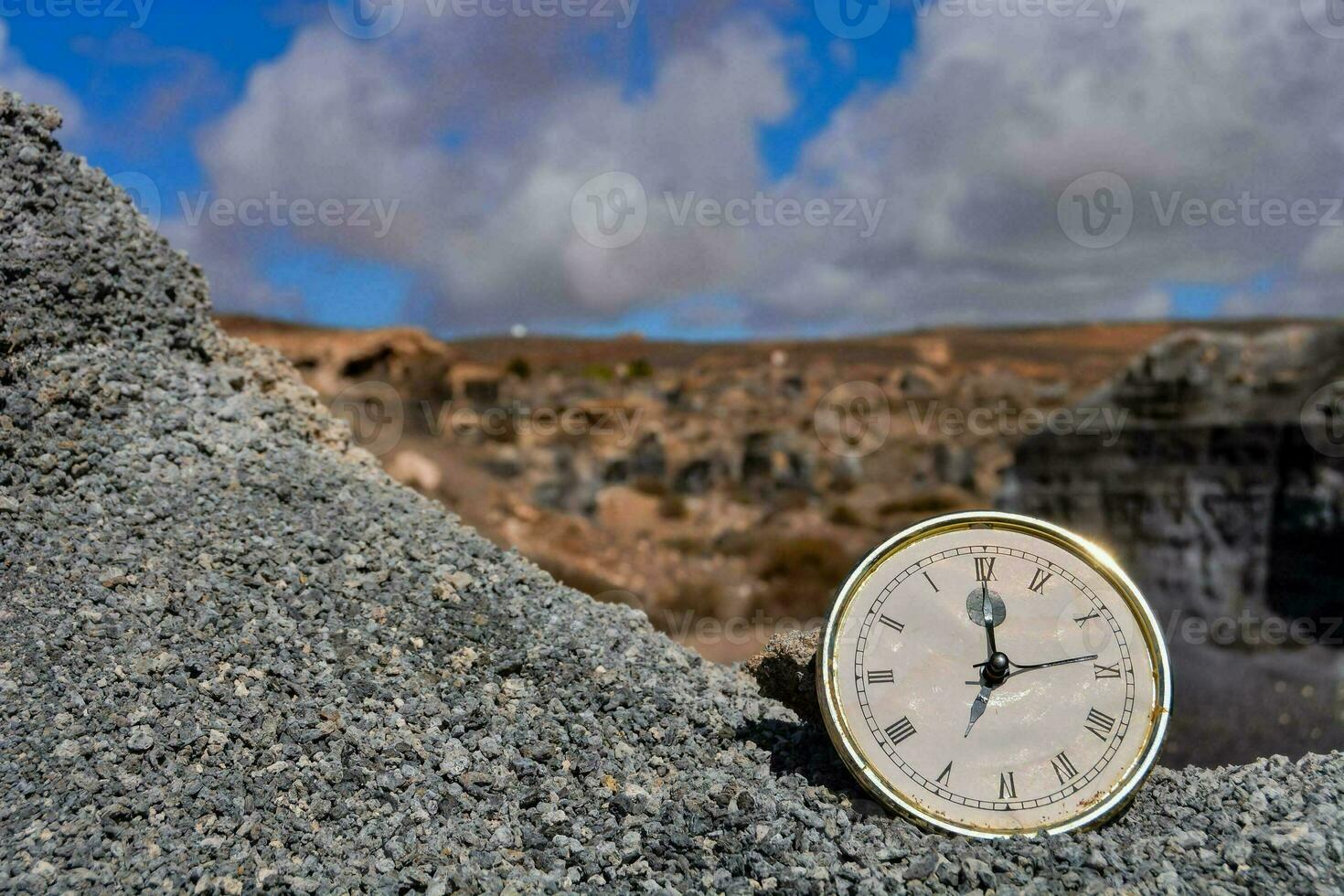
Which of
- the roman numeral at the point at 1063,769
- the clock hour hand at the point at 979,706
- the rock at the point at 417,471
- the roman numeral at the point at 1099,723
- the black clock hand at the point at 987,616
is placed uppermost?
the rock at the point at 417,471

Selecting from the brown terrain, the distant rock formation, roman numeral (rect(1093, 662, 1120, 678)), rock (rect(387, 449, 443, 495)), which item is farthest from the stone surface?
rock (rect(387, 449, 443, 495))

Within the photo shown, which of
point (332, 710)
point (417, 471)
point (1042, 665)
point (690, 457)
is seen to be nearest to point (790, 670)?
point (1042, 665)

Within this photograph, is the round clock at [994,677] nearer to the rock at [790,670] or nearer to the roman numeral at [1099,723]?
the roman numeral at [1099,723]

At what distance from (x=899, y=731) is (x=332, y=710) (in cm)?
171

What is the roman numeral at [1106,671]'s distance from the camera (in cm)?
299

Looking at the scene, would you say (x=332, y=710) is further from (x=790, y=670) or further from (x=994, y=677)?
(x=994, y=677)

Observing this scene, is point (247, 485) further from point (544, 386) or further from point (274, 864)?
point (544, 386)

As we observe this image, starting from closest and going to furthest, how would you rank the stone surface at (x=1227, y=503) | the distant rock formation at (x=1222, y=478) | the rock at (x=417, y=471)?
the stone surface at (x=1227, y=503) < the distant rock formation at (x=1222, y=478) < the rock at (x=417, y=471)

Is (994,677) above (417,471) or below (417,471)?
below

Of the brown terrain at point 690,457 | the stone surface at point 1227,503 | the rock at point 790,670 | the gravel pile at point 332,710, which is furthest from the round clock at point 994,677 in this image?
the brown terrain at point 690,457

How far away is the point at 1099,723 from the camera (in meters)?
2.93

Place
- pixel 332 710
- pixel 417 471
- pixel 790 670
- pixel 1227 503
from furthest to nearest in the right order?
pixel 417 471
pixel 1227 503
pixel 790 670
pixel 332 710

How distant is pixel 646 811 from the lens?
2.95 meters

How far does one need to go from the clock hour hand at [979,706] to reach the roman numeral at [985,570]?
0.31 m
